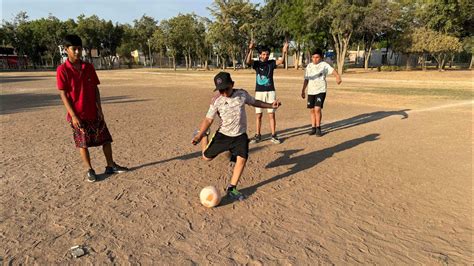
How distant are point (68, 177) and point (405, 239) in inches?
179

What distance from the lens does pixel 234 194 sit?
4.25 meters

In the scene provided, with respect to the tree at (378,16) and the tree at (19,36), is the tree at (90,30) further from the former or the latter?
the tree at (378,16)

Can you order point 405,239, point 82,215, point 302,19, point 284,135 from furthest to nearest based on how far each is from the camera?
1. point 302,19
2. point 284,135
3. point 82,215
4. point 405,239

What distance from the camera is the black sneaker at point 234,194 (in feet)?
13.9

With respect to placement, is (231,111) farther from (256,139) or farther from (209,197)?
(256,139)

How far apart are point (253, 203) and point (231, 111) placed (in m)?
1.20

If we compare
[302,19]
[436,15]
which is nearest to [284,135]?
[302,19]

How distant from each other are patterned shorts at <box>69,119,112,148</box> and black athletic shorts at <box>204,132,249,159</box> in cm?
161

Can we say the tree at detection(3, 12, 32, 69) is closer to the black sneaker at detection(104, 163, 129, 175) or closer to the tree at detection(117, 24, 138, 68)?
the tree at detection(117, 24, 138, 68)

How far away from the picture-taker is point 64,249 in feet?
10.2

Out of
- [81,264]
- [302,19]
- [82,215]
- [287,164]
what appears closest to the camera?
[81,264]

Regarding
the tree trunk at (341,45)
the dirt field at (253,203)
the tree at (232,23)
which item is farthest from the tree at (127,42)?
the dirt field at (253,203)

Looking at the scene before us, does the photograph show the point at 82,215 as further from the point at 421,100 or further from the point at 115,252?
the point at 421,100

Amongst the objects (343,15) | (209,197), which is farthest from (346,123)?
(343,15)
